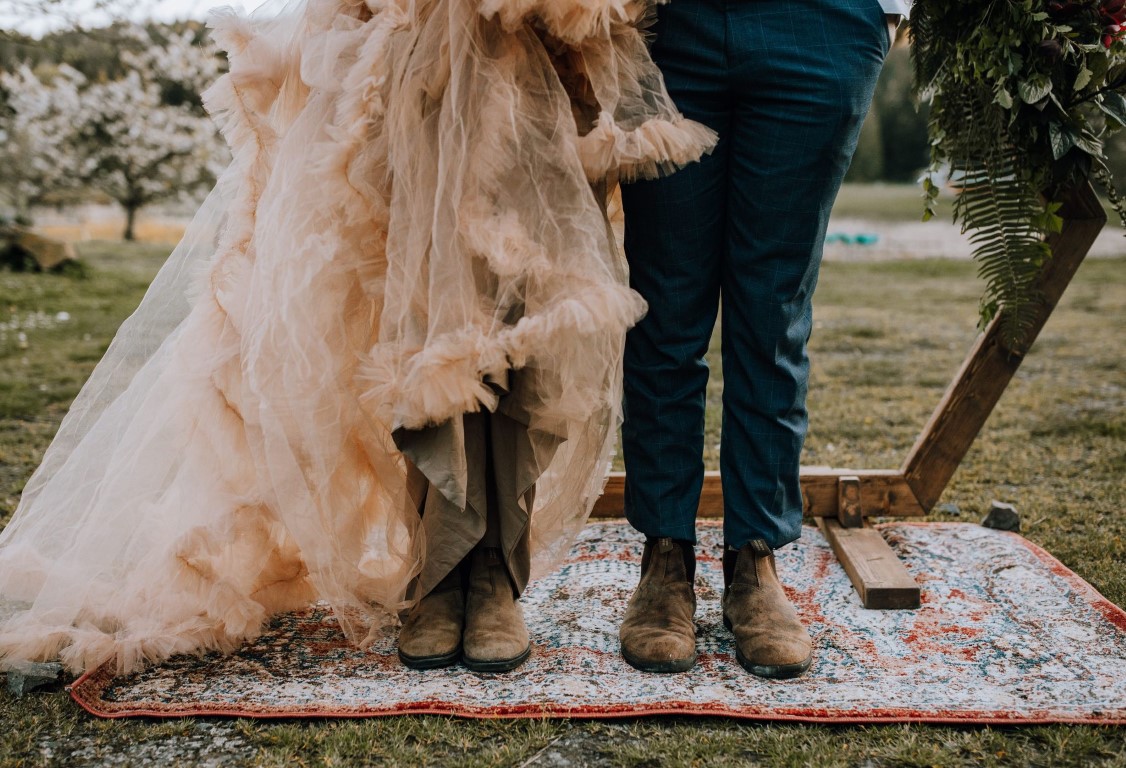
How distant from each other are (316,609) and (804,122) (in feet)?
4.77

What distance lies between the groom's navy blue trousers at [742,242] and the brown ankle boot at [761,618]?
0.06 m

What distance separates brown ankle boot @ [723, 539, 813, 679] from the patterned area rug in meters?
0.03

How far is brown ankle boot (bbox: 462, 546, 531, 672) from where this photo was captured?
174cm

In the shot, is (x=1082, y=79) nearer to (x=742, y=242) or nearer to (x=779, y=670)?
(x=742, y=242)

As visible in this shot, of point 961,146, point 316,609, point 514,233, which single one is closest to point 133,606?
point 316,609

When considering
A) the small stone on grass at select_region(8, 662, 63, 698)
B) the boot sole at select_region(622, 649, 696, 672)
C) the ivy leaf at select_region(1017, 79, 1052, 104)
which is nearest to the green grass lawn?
the small stone on grass at select_region(8, 662, 63, 698)

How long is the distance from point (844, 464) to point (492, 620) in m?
1.76

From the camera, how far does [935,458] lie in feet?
7.92

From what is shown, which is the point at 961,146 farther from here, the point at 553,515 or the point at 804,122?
the point at 553,515

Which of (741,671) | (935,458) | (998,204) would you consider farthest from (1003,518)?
(741,671)

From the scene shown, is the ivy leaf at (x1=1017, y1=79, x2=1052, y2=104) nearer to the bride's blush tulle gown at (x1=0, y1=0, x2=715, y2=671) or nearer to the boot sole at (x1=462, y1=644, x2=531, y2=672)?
the bride's blush tulle gown at (x1=0, y1=0, x2=715, y2=671)

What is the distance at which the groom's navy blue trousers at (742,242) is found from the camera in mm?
1649

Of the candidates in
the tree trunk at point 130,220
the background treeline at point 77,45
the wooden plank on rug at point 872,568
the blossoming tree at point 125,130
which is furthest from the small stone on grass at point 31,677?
the tree trunk at point 130,220

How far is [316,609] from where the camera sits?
2043mm
